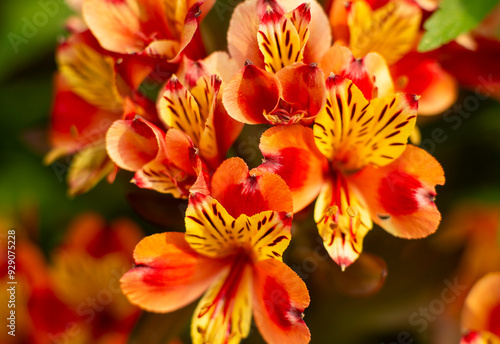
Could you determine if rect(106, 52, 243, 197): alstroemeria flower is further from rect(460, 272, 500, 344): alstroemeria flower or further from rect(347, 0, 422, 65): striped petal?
rect(460, 272, 500, 344): alstroemeria flower

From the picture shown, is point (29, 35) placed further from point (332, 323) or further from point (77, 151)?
point (332, 323)

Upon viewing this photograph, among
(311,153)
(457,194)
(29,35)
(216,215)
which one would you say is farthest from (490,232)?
(29,35)

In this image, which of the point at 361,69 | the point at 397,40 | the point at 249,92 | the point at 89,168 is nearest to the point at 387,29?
the point at 397,40

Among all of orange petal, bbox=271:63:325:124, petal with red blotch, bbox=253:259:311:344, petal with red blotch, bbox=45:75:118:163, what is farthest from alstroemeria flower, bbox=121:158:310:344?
petal with red blotch, bbox=45:75:118:163

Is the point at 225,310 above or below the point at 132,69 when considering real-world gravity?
below

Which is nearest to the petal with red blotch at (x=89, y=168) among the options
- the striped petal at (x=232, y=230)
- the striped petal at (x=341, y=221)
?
the striped petal at (x=232, y=230)

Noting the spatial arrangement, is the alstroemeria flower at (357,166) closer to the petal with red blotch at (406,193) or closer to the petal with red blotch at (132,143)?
the petal with red blotch at (406,193)

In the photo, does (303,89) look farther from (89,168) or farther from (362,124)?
(89,168)
